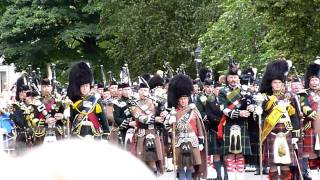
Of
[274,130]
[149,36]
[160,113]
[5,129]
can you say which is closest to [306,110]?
[274,130]

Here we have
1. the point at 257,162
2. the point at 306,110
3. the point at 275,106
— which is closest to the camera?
the point at 275,106

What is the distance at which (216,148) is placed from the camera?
13.3m

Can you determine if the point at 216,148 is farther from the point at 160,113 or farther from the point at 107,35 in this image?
the point at 107,35

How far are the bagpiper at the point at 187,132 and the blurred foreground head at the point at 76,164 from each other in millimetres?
9536

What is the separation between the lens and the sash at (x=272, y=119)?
36.3 ft

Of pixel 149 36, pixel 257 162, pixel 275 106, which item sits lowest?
pixel 257 162

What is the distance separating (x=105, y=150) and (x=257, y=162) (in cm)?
1100

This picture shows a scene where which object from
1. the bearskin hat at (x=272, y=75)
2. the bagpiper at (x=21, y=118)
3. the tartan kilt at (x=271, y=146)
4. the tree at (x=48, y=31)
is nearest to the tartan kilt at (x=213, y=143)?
the tartan kilt at (x=271, y=146)

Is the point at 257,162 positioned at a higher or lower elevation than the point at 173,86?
lower

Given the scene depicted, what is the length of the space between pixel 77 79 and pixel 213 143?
289 cm

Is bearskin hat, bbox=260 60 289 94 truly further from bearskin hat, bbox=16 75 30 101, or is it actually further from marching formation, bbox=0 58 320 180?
bearskin hat, bbox=16 75 30 101

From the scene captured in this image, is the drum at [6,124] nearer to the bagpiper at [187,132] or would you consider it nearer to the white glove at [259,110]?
the bagpiper at [187,132]

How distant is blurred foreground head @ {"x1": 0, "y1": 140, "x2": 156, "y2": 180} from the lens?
80.9 inches

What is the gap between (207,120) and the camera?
1359 cm
